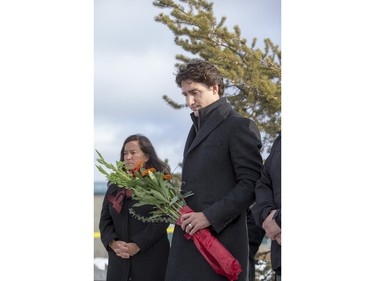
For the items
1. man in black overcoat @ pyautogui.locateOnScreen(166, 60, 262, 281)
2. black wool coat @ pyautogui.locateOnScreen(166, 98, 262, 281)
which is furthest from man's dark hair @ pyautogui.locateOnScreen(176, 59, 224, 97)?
black wool coat @ pyautogui.locateOnScreen(166, 98, 262, 281)

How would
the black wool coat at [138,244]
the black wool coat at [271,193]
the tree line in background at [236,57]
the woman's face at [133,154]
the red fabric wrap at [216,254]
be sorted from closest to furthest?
1. the black wool coat at [271,193]
2. the red fabric wrap at [216,254]
3. the black wool coat at [138,244]
4. the woman's face at [133,154]
5. the tree line in background at [236,57]

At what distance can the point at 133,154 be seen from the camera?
4.81m

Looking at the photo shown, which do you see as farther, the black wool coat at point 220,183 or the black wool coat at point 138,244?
the black wool coat at point 138,244

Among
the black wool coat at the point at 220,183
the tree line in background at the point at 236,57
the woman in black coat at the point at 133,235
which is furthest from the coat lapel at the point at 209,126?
the tree line in background at the point at 236,57

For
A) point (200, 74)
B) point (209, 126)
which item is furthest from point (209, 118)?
point (200, 74)

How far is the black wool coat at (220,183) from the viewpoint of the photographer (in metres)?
3.47

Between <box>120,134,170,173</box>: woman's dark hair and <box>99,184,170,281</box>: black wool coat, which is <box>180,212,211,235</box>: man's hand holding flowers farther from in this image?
<box>120,134,170,173</box>: woman's dark hair

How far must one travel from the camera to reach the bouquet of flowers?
3.41m

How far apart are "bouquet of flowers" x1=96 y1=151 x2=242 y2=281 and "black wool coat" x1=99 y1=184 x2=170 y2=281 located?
895mm

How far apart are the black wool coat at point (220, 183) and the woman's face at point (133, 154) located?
120cm

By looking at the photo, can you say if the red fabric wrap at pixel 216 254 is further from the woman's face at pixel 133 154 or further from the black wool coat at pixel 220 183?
the woman's face at pixel 133 154

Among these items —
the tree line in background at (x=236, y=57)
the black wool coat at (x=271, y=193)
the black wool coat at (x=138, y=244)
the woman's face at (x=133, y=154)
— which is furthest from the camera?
the tree line in background at (x=236, y=57)

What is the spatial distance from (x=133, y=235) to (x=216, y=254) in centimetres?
136
